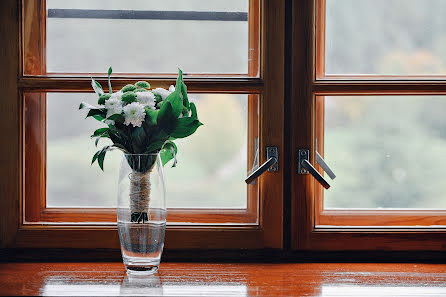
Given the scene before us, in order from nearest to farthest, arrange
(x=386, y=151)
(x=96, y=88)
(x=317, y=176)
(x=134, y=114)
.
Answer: (x=134, y=114) < (x=96, y=88) < (x=317, y=176) < (x=386, y=151)

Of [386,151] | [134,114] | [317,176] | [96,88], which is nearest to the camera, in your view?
[134,114]

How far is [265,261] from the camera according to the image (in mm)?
1451

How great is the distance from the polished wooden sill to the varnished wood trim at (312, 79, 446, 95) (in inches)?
20.5

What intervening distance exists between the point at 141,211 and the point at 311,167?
520 mm

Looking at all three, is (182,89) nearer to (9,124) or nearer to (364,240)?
(9,124)

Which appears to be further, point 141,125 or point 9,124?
point 9,124

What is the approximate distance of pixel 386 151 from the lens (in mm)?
1524

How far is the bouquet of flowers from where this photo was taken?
1.22 meters

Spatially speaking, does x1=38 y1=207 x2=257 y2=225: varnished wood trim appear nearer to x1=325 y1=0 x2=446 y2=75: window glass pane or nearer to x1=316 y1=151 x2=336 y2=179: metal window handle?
x1=316 y1=151 x2=336 y2=179: metal window handle

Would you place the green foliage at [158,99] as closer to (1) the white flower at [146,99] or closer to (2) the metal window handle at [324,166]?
(1) the white flower at [146,99]

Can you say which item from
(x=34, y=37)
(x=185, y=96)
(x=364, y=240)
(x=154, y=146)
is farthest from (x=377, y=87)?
(x=34, y=37)

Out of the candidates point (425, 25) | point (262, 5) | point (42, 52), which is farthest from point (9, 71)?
point (425, 25)

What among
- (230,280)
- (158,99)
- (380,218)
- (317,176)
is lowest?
(230,280)

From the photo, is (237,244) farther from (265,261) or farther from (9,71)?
(9,71)
